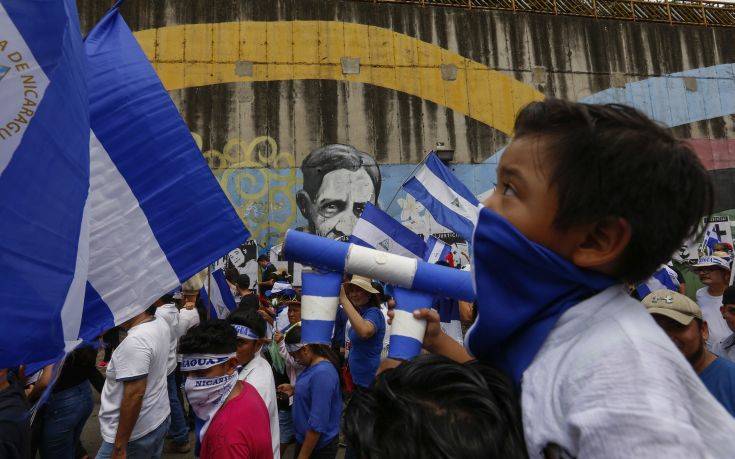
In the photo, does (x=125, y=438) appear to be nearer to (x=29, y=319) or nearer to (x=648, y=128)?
(x=29, y=319)

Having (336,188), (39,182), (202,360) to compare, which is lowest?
(202,360)

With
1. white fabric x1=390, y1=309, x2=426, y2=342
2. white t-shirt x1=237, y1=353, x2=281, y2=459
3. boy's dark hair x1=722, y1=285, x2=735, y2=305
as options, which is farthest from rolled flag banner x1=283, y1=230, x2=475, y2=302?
boy's dark hair x1=722, y1=285, x2=735, y2=305

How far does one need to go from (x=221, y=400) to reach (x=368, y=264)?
1.53 meters

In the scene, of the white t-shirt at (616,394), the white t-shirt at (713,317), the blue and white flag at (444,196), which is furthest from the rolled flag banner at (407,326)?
the blue and white flag at (444,196)

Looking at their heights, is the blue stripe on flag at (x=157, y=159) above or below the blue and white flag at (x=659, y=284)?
above

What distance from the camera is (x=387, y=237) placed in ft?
13.8

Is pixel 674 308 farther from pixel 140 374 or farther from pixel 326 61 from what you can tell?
pixel 326 61

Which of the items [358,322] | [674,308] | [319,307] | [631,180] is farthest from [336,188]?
[631,180]

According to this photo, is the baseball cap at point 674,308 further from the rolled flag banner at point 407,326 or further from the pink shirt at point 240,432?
the pink shirt at point 240,432

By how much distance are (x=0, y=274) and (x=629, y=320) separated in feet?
6.20

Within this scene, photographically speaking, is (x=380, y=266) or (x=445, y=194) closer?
(x=380, y=266)

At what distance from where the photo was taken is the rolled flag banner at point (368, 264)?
1.88 m

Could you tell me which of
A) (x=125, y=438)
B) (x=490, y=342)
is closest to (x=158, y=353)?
(x=125, y=438)

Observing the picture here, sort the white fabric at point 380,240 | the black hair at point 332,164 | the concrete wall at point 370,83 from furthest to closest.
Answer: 1. the black hair at point 332,164
2. the concrete wall at point 370,83
3. the white fabric at point 380,240
